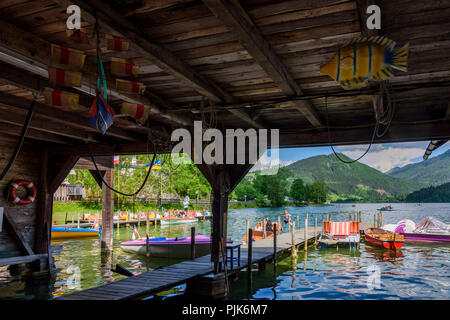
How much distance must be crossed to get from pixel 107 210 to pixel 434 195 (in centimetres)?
16183

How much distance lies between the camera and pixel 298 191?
4427 inches

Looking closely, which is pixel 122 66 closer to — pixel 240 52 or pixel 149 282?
pixel 240 52

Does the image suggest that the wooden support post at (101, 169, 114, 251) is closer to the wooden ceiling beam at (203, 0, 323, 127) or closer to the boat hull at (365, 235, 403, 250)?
the wooden ceiling beam at (203, 0, 323, 127)

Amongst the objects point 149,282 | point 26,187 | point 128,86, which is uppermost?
point 128,86

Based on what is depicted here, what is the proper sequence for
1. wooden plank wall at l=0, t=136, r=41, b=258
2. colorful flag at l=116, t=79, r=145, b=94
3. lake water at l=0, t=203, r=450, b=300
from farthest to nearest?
wooden plank wall at l=0, t=136, r=41, b=258 < lake water at l=0, t=203, r=450, b=300 < colorful flag at l=116, t=79, r=145, b=94

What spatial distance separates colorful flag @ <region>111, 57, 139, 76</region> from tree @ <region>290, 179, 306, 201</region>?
363ft

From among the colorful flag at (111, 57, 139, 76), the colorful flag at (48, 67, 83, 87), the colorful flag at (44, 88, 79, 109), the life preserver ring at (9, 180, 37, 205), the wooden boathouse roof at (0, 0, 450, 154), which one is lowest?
the life preserver ring at (9, 180, 37, 205)

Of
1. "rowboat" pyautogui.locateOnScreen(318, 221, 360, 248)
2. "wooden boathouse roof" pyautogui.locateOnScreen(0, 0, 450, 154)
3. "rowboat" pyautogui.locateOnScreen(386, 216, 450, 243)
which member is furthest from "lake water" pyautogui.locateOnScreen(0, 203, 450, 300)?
"wooden boathouse roof" pyautogui.locateOnScreen(0, 0, 450, 154)

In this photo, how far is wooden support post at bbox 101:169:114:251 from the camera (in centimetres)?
1409

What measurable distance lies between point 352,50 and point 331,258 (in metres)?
13.5

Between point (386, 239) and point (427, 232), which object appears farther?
point (427, 232)

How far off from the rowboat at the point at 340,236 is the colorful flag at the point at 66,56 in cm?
1669

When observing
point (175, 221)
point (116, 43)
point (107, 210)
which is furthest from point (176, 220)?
point (116, 43)

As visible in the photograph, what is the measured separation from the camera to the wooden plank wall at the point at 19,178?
927 centimetres
